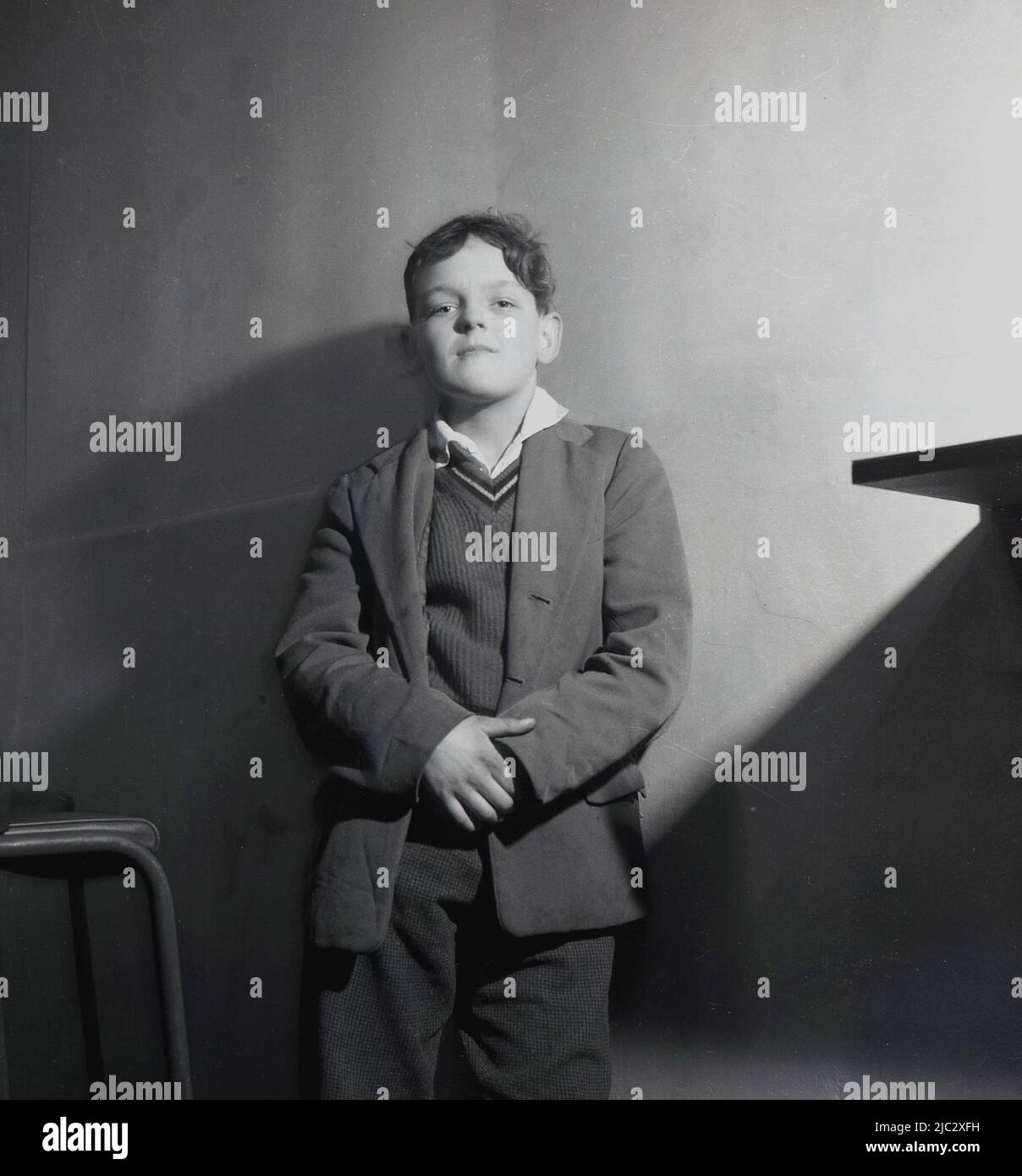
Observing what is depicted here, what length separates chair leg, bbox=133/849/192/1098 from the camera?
1012 mm

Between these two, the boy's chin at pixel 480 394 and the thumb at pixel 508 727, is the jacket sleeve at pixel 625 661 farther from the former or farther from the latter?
the boy's chin at pixel 480 394

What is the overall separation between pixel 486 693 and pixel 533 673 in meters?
0.05

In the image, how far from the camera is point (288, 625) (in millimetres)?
1209

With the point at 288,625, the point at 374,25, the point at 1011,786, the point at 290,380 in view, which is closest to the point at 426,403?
the point at 290,380

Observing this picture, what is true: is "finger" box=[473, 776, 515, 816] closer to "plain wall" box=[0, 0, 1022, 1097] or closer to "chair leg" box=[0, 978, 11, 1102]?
"plain wall" box=[0, 0, 1022, 1097]

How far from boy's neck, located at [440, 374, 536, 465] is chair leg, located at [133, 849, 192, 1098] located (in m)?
0.53

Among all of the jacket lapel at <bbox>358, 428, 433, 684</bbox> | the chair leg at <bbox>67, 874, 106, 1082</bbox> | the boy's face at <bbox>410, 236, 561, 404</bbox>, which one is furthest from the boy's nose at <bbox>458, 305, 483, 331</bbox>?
the chair leg at <bbox>67, 874, 106, 1082</bbox>

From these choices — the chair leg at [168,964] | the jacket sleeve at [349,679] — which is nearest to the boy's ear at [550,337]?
the jacket sleeve at [349,679]

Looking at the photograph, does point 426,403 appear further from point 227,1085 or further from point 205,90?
point 227,1085

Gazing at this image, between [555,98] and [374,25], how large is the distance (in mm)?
221

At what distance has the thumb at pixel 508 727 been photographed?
113cm

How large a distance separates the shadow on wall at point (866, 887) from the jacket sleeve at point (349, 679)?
30cm

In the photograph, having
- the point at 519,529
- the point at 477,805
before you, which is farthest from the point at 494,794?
the point at 519,529
